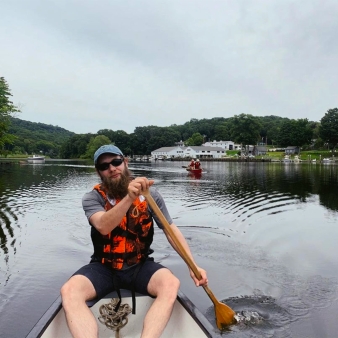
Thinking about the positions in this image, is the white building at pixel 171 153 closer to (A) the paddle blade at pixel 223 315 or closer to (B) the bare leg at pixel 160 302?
(A) the paddle blade at pixel 223 315

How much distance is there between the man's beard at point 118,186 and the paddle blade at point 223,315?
6.94 feet

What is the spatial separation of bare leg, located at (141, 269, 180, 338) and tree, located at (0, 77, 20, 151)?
49655 millimetres

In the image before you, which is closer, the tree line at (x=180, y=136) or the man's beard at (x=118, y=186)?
the man's beard at (x=118, y=186)

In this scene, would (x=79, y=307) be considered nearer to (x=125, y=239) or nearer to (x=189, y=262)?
(x=125, y=239)

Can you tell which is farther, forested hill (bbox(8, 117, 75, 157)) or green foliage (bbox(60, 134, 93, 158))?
green foliage (bbox(60, 134, 93, 158))

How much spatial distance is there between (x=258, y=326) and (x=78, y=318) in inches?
122

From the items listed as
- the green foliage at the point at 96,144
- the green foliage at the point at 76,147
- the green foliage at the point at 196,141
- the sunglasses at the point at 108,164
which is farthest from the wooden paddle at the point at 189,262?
the green foliage at the point at 196,141

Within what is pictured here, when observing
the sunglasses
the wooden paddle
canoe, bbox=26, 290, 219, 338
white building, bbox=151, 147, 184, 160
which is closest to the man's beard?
the sunglasses

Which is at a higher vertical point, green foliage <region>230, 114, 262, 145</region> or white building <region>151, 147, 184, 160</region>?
green foliage <region>230, 114, 262, 145</region>

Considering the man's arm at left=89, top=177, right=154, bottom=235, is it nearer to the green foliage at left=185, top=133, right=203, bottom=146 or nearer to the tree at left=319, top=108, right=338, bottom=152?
the tree at left=319, top=108, right=338, bottom=152

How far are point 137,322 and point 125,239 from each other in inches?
40.5

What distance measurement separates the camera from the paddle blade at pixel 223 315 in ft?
15.5

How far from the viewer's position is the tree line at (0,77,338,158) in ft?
331

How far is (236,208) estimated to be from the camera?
52.3 feet
